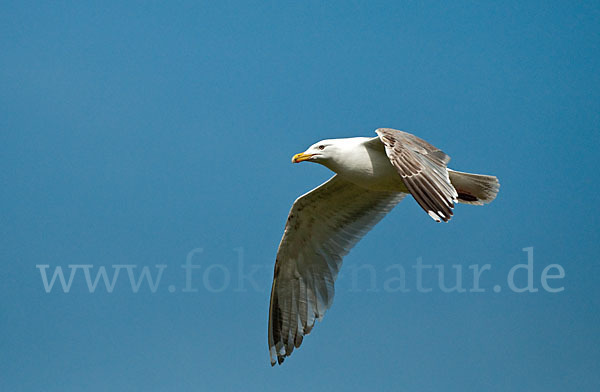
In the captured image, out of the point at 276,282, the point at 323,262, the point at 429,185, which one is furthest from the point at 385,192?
the point at 429,185

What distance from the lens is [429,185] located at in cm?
587

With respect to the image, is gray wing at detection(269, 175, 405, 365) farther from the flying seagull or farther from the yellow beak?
the yellow beak

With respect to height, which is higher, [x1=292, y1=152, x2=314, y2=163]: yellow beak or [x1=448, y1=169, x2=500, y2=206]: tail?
[x1=292, y1=152, x2=314, y2=163]: yellow beak

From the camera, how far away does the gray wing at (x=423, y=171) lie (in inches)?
225

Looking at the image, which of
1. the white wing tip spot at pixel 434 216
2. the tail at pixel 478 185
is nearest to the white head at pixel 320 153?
the tail at pixel 478 185

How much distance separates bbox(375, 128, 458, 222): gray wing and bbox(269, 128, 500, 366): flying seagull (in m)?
0.54

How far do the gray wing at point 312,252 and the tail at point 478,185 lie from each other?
0.97 metres

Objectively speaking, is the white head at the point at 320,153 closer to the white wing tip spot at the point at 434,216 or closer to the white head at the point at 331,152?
the white head at the point at 331,152

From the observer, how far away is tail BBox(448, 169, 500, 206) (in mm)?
7324

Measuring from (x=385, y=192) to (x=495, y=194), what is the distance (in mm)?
1278

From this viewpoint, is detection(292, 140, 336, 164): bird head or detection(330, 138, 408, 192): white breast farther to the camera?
detection(292, 140, 336, 164): bird head

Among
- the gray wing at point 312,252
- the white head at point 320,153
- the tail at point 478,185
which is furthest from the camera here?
the gray wing at point 312,252

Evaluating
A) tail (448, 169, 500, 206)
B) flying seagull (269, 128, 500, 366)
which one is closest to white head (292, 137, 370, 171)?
flying seagull (269, 128, 500, 366)

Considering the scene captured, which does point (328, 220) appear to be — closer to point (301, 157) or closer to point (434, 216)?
point (301, 157)
